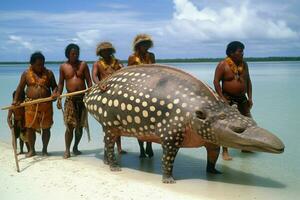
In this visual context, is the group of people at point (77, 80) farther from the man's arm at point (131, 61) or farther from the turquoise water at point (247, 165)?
the turquoise water at point (247, 165)

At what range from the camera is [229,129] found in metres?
5.83

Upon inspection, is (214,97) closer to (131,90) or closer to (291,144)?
(131,90)

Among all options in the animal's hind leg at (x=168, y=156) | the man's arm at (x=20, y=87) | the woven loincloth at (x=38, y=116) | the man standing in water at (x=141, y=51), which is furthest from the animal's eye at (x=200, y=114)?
the man's arm at (x=20, y=87)

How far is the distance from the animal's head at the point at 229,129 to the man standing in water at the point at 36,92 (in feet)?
10.1

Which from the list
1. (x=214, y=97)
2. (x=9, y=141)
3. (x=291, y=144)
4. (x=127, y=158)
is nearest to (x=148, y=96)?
(x=214, y=97)

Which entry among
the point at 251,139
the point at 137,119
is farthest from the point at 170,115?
the point at 251,139

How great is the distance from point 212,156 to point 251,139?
143 cm

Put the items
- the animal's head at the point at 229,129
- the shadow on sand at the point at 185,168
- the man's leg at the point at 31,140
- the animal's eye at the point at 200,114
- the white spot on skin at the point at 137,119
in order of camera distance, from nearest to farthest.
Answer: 1. the animal's head at the point at 229,129
2. the animal's eye at the point at 200,114
3. the white spot on skin at the point at 137,119
4. the shadow on sand at the point at 185,168
5. the man's leg at the point at 31,140

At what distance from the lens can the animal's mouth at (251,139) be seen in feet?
17.8

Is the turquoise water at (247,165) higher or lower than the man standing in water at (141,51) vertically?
lower

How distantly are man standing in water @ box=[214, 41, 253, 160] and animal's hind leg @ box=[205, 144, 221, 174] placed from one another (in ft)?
3.74

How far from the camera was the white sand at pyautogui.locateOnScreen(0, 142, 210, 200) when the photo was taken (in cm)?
581

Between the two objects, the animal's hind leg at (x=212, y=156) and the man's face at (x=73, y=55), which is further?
the man's face at (x=73, y=55)

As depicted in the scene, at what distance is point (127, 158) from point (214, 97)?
9.35 feet
